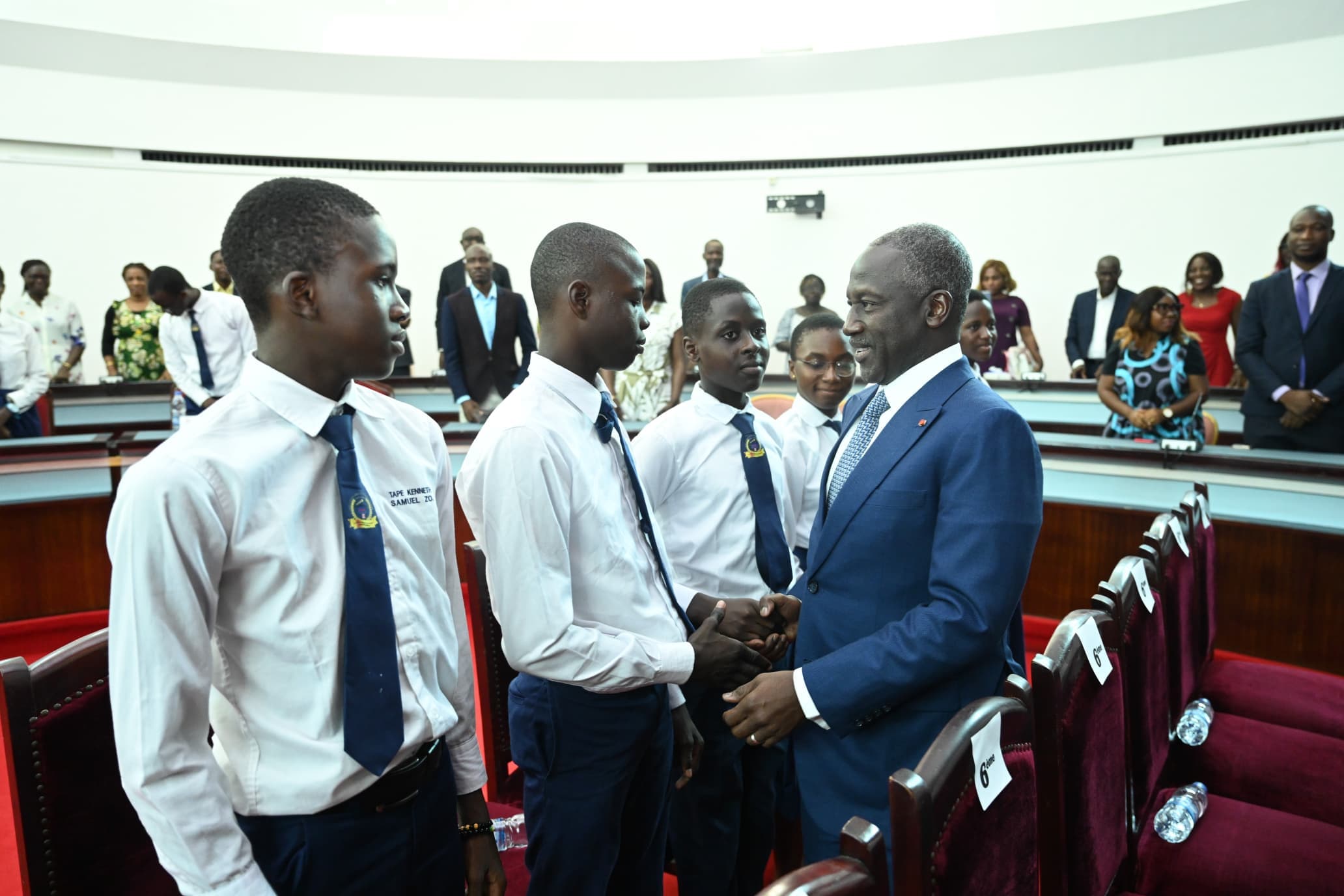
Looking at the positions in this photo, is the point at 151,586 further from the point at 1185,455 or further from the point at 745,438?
the point at 1185,455

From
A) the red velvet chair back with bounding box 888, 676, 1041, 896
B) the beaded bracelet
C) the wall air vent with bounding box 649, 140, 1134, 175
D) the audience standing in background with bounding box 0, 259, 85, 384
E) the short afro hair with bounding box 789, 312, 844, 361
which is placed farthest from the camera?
the wall air vent with bounding box 649, 140, 1134, 175

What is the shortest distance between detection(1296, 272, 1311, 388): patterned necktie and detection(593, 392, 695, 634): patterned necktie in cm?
371

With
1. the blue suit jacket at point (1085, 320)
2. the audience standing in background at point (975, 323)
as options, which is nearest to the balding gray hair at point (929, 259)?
the audience standing in background at point (975, 323)

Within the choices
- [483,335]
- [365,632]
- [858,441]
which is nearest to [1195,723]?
[858,441]

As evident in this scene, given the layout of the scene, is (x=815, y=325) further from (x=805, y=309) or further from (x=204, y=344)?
(x=805, y=309)

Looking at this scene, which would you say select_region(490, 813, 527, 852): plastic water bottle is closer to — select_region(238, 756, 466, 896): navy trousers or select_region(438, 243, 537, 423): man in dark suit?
select_region(238, 756, 466, 896): navy trousers

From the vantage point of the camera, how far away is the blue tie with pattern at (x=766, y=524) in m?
2.01

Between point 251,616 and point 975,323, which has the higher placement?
point 975,323

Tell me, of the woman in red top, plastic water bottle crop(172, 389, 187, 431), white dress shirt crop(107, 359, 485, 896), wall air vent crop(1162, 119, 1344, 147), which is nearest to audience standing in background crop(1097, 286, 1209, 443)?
the woman in red top

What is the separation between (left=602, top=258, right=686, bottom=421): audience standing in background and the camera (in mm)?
5867

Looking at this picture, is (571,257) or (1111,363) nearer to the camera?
(571,257)

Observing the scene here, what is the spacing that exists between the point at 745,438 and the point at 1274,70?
7820 mm

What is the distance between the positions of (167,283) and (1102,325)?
649 cm

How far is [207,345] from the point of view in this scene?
203 inches
